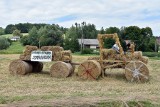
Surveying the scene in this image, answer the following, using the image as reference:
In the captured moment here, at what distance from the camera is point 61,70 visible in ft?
55.4

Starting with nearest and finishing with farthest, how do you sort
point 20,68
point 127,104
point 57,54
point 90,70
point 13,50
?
point 127,104 → point 90,70 → point 57,54 → point 20,68 → point 13,50

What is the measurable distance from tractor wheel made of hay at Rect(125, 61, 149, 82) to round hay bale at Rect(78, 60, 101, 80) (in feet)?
4.37

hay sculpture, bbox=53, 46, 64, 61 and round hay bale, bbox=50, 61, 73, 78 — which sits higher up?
hay sculpture, bbox=53, 46, 64, 61

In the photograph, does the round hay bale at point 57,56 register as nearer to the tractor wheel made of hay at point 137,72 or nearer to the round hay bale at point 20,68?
the round hay bale at point 20,68

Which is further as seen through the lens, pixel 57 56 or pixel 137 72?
pixel 57 56

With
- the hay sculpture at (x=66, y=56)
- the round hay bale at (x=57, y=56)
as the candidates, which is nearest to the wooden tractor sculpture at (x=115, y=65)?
the hay sculpture at (x=66, y=56)

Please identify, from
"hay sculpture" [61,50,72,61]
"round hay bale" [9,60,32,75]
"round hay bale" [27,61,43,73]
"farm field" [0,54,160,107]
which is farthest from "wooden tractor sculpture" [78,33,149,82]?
"round hay bale" [27,61,43,73]

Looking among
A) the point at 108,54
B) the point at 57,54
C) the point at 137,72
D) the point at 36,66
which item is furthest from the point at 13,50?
the point at 137,72

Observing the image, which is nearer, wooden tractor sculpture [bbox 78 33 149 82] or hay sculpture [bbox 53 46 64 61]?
wooden tractor sculpture [bbox 78 33 149 82]

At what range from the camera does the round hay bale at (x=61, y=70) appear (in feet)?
55.2

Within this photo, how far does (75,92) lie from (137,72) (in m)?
4.38

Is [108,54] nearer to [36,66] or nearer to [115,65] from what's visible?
[115,65]

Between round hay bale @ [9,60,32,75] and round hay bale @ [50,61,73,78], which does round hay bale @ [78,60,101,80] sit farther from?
round hay bale @ [9,60,32,75]

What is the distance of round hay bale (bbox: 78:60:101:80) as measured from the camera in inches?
636
